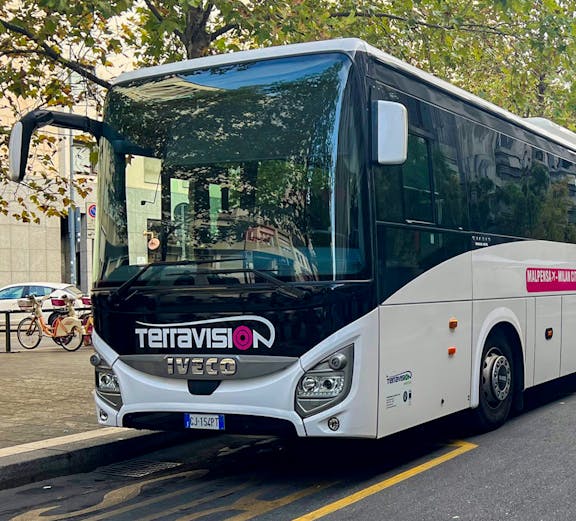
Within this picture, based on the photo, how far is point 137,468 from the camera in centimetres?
760

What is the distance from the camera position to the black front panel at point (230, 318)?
20.5 feet

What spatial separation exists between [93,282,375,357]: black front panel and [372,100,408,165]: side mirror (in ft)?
3.00

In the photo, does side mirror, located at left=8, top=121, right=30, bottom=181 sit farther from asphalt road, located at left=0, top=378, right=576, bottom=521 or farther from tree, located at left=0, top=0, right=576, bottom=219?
tree, located at left=0, top=0, right=576, bottom=219

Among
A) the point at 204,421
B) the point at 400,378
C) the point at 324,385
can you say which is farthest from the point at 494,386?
the point at 204,421

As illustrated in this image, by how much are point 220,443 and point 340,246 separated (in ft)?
10.1

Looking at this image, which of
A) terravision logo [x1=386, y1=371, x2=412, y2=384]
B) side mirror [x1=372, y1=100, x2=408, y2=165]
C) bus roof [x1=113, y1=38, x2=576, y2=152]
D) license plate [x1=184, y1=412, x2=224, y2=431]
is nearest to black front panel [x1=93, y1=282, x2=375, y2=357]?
license plate [x1=184, y1=412, x2=224, y2=431]

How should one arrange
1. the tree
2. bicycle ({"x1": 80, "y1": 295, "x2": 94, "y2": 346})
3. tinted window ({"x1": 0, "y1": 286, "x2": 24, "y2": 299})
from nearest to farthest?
1. the tree
2. bicycle ({"x1": 80, "y1": 295, "x2": 94, "y2": 346})
3. tinted window ({"x1": 0, "y1": 286, "x2": 24, "y2": 299})

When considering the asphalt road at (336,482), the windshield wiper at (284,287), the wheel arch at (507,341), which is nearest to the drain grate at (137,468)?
the asphalt road at (336,482)

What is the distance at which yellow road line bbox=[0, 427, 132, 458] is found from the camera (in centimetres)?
732

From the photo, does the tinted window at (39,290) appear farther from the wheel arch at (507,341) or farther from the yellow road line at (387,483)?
the yellow road line at (387,483)

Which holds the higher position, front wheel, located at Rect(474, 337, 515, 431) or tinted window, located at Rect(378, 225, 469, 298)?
tinted window, located at Rect(378, 225, 469, 298)

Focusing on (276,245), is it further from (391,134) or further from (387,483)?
(387,483)

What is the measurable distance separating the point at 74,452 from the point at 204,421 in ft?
4.94

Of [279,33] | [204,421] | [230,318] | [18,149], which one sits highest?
[279,33]
